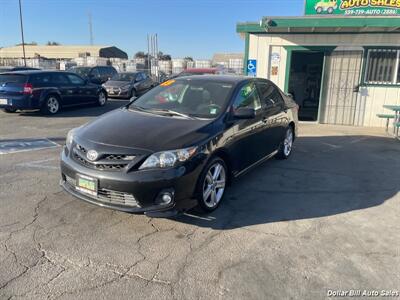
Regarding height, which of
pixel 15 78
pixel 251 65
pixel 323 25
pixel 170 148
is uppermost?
pixel 323 25

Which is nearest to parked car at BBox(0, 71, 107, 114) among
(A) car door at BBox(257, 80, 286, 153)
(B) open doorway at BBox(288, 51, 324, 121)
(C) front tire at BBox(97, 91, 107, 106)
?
(C) front tire at BBox(97, 91, 107, 106)

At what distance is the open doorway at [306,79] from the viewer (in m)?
13.8

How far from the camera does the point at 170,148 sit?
3.56m

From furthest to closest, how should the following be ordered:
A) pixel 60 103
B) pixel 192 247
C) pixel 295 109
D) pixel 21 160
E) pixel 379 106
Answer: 1. pixel 60 103
2. pixel 379 106
3. pixel 295 109
4. pixel 21 160
5. pixel 192 247

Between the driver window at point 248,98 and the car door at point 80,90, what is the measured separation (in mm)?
9270

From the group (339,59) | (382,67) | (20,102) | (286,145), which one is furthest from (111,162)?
(382,67)

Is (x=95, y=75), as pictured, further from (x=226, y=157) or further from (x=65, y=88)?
(x=226, y=157)

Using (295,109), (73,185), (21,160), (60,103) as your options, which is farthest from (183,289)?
(60,103)

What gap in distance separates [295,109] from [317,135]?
2.63 meters

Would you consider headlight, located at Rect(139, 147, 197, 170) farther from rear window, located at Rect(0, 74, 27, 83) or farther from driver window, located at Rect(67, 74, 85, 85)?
driver window, located at Rect(67, 74, 85, 85)

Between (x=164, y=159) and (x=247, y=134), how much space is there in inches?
65.9

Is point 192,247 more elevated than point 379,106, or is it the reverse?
point 379,106

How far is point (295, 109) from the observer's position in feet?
23.3

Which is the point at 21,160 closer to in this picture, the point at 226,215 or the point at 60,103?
the point at 226,215
